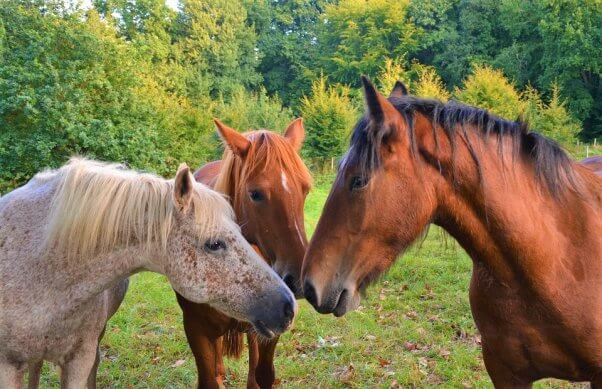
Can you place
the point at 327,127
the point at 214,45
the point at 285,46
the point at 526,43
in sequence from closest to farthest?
1. the point at 327,127
2. the point at 526,43
3. the point at 214,45
4. the point at 285,46

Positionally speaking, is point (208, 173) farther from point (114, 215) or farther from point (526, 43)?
point (526, 43)

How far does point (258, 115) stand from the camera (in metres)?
27.1

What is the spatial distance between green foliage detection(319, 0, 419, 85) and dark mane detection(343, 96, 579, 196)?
4256cm

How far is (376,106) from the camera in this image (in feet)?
5.86

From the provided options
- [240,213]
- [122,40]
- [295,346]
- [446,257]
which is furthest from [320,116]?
[240,213]

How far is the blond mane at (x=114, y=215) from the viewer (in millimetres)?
2354

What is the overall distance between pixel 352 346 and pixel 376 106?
3.70 m

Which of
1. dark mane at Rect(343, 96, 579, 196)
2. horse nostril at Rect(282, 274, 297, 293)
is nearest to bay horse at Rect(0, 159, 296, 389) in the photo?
horse nostril at Rect(282, 274, 297, 293)

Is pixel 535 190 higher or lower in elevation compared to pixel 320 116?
higher

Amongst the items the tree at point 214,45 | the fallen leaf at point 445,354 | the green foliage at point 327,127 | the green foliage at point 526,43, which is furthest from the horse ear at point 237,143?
the tree at point 214,45

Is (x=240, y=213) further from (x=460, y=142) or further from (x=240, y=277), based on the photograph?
(x=460, y=142)

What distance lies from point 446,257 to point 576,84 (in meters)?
32.3

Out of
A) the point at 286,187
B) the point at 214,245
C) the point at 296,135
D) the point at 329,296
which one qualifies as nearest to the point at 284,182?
the point at 286,187

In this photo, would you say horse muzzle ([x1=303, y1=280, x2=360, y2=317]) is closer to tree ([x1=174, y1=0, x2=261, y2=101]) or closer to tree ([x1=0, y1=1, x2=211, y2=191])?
tree ([x1=0, y1=1, x2=211, y2=191])
